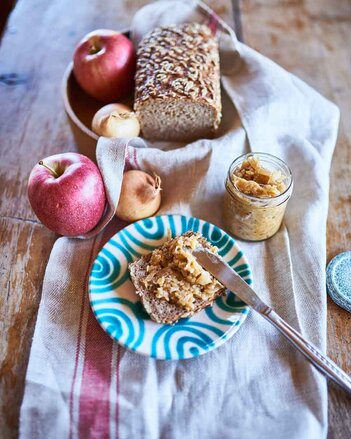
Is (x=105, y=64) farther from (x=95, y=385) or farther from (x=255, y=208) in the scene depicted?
(x=95, y=385)

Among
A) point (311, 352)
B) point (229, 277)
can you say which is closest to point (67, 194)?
point (229, 277)

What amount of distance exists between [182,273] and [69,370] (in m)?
0.34

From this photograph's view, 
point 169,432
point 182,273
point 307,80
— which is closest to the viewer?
point 169,432

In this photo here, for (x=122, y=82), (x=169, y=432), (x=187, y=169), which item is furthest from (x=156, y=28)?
(x=169, y=432)

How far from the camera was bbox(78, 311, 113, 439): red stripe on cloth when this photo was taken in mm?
953

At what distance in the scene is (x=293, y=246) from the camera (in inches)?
49.5

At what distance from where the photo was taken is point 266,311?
1051 millimetres

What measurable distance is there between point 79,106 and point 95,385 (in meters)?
0.95

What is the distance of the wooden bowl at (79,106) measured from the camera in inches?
56.2

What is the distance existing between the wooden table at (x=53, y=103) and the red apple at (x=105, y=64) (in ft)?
0.59

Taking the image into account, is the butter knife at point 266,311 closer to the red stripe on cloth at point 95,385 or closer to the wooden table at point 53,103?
the wooden table at point 53,103

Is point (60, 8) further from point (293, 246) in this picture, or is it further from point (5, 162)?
point (293, 246)

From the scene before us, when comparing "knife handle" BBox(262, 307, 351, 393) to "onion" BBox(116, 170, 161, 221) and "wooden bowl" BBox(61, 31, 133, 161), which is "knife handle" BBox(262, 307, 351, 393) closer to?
"onion" BBox(116, 170, 161, 221)

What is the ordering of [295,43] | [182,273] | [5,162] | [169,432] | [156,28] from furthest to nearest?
[295,43] → [156,28] → [5,162] → [182,273] → [169,432]
